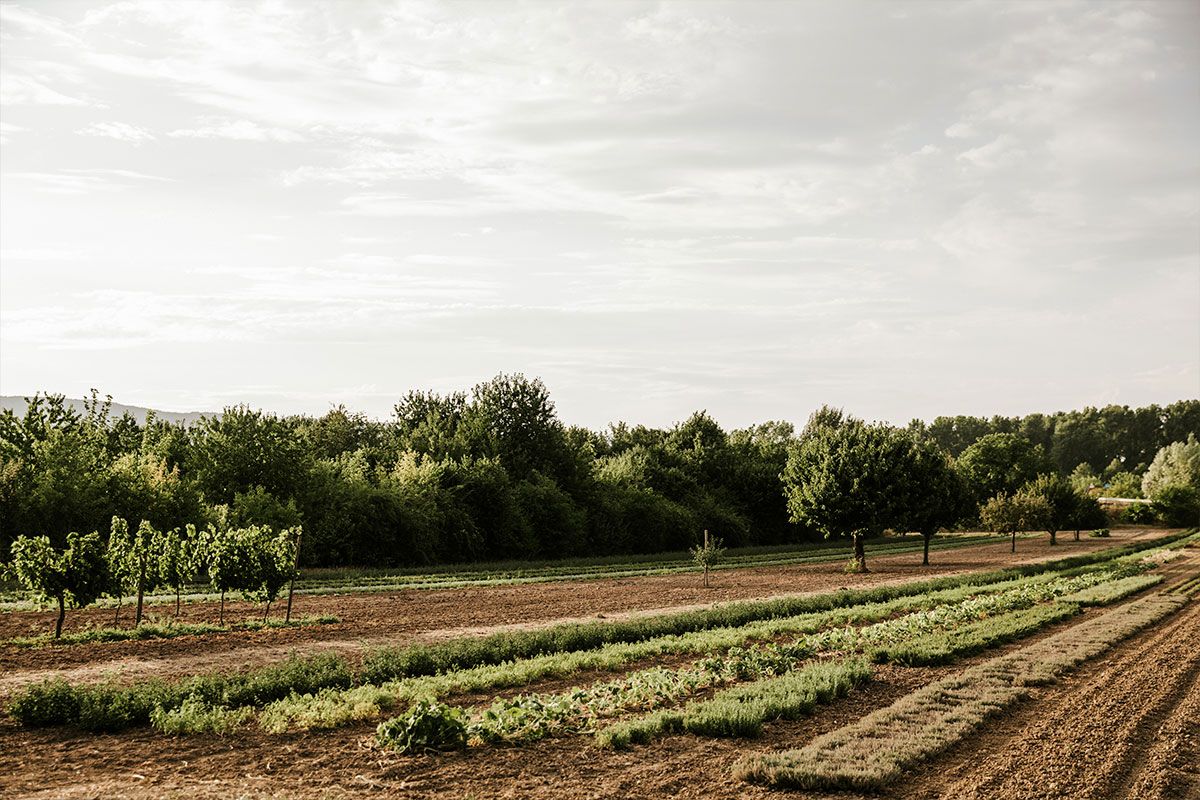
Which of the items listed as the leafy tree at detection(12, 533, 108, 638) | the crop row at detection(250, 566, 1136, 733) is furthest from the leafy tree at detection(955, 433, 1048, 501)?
the leafy tree at detection(12, 533, 108, 638)

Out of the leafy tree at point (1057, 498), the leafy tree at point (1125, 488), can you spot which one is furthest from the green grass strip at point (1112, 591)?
the leafy tree at point (1125, 488)

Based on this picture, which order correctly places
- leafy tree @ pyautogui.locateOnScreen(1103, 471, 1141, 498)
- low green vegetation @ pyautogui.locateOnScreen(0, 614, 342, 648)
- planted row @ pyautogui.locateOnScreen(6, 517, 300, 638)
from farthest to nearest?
leafy tree @ pyautogui.locateOnScreen(1103, 471, 1141, 498), planted row @ pyautogui.locateOnScreen(6, 517, 300, 638), low green vegetation @ pyautogui.locateOnScreen(0, 614, 342, 648)

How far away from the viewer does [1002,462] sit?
121m

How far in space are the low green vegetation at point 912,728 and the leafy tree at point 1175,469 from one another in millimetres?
138020

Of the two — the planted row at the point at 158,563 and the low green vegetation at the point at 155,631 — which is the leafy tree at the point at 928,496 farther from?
the planted row at the point at 158,563

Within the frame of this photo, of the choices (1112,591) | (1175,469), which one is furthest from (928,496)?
(1175,469)

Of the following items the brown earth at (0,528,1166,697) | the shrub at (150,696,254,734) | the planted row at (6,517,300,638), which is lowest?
the brown earth at (0,528,1166,697)

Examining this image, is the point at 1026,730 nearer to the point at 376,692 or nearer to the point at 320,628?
the point at 376,692

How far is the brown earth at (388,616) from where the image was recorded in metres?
18.1

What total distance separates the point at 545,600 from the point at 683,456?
2014 inches

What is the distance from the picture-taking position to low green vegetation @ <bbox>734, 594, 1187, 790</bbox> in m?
10.6

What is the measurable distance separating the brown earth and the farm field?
17 cm

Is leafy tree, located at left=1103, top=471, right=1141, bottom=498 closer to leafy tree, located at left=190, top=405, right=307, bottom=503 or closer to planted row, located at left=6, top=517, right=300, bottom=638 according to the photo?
leafy tree, located at left=190, top=405, right=307, bottom=503

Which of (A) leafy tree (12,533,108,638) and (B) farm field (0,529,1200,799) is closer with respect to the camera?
(B) farm field (0,529,1200,799)
